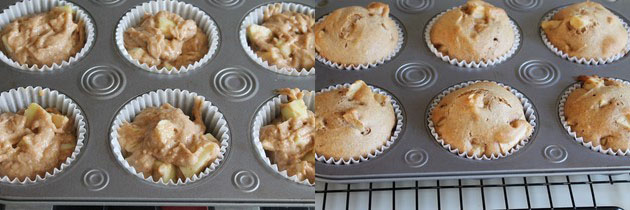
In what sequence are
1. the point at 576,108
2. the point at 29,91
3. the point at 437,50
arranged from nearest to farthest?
the point at 29,91
the point at 576,108
the point at 437,50

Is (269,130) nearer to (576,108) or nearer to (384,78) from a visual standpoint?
(384,78)

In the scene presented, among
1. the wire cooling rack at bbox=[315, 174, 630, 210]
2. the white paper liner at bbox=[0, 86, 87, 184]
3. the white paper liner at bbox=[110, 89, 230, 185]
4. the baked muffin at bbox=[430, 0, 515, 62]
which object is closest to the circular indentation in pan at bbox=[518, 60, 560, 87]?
the baked muffin at bbox=[430, 0, 515, 62]

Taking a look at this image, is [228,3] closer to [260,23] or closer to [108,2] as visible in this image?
[260,23]

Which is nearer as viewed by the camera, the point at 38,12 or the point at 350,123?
the point at 350,123

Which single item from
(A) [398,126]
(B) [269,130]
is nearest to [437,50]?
(A) [398,126]

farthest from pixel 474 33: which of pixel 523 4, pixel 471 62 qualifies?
pixel 523 4

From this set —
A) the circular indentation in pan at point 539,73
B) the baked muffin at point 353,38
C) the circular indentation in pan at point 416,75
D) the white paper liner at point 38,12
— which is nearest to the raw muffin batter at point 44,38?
the white paper liner at point 38,12

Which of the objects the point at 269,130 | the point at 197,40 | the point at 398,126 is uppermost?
the point at 197,40
